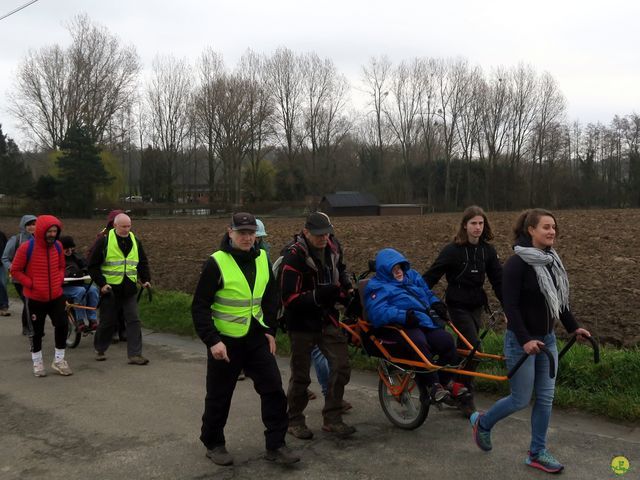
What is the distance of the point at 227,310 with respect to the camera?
4.53 metres

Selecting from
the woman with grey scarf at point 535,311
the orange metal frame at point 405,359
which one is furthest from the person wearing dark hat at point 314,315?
the woman with grey scarf at point 535,311

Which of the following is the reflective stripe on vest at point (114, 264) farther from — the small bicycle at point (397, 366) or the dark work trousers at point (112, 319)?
the small bicycle at point (397, 366)

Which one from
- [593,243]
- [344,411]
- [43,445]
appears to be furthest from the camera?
[593,243]

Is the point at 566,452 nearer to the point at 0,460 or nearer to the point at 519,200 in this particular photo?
the point at 0,460

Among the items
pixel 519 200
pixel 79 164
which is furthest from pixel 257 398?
pixel 519 200

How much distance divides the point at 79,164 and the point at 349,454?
54837mm

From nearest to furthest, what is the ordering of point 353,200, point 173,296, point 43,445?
point 43,445
point 173,296
point 353,200

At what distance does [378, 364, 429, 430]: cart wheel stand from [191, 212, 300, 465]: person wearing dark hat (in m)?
1.16

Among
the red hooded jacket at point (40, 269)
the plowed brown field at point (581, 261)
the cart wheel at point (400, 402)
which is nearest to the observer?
the cart wheel at point (400, 402)

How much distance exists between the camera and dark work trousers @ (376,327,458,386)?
194 inches

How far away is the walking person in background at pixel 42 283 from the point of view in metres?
7.09

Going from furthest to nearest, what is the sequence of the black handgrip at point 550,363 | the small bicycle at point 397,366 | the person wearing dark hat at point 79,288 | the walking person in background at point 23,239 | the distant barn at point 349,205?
the distant barn at point 349,205, the walking person in background at point 23,239, the person wearing dark hat at point 79,288, the small bicycle at point 397,366, the black handgrip at point 550,363

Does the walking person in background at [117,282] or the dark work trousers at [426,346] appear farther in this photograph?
the walking person in background at [117,282]

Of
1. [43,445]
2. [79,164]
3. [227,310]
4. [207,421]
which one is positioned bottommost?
[43,445]
